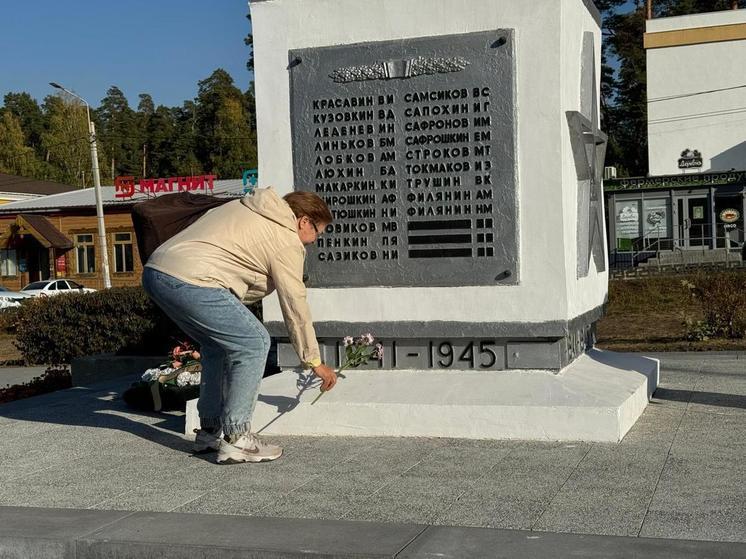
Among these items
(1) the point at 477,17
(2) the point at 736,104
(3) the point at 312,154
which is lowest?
(3) the point at 312,154

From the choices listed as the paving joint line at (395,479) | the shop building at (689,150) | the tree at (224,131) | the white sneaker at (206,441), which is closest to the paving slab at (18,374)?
the white sneaker at (206,441)

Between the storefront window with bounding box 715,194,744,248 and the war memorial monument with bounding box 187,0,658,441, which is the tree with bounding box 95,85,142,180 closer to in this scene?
the storefront window with bounding box 715,194,744,248

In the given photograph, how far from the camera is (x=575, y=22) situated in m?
8.30

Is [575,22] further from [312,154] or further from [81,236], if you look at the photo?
[81,236]

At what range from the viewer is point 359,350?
7.82m

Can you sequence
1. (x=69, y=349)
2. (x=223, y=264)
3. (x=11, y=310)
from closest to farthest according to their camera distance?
(x=223, y=264) < (x=69, y=349) < (x=11, y=310)

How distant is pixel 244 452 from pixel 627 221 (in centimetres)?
3809

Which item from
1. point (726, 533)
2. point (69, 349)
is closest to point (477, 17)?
point (726, 533)

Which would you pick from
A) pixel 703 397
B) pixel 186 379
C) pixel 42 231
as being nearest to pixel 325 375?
pixel 186 379

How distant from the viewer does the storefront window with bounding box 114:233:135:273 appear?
49.2 meters

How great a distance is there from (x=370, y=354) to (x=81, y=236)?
45328 mm

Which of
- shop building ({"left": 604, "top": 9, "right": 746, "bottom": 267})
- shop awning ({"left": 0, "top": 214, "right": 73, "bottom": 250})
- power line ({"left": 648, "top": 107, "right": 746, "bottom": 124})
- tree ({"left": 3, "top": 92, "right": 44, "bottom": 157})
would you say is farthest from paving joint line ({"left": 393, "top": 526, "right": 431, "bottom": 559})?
tree ({"left": 3, "top": 92, "right": 44, "bottom": 157})

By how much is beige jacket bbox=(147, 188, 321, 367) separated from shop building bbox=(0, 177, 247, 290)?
41064 mm

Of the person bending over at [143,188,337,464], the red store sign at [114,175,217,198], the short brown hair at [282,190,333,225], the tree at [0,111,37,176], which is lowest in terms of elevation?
the person bending over at [143,188,337,464]
